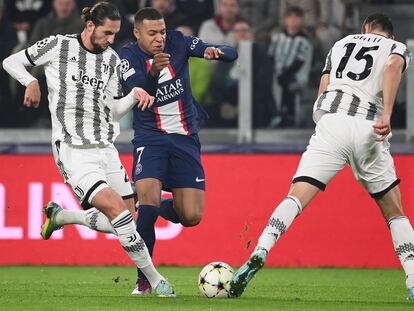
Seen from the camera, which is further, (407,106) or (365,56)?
(407,106)

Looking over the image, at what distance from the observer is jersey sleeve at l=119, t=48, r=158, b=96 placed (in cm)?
812

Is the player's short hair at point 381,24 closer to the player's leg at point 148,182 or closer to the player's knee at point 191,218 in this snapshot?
the player's leg at point 148,182

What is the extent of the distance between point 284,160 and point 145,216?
3610mm

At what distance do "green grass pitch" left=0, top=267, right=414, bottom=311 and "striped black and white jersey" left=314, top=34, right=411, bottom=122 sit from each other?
1.39 meters

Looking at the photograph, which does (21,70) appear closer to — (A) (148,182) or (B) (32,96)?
(B) (32,96)

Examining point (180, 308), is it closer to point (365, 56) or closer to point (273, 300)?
point (273, 300)

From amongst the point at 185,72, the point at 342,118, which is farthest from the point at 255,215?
the point at 342,118

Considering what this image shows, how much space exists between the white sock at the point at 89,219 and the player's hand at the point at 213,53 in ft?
4.81

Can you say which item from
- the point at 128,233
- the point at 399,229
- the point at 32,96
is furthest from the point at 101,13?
the point at 399,229

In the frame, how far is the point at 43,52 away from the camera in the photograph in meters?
8.35

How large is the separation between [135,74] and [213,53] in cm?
62

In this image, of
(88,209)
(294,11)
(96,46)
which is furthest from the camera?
(294,11)

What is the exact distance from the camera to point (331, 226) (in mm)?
11664

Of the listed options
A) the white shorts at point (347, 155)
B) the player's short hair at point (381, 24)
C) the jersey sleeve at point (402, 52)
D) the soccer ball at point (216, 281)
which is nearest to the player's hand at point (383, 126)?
the white shorts at point (347, 155)
